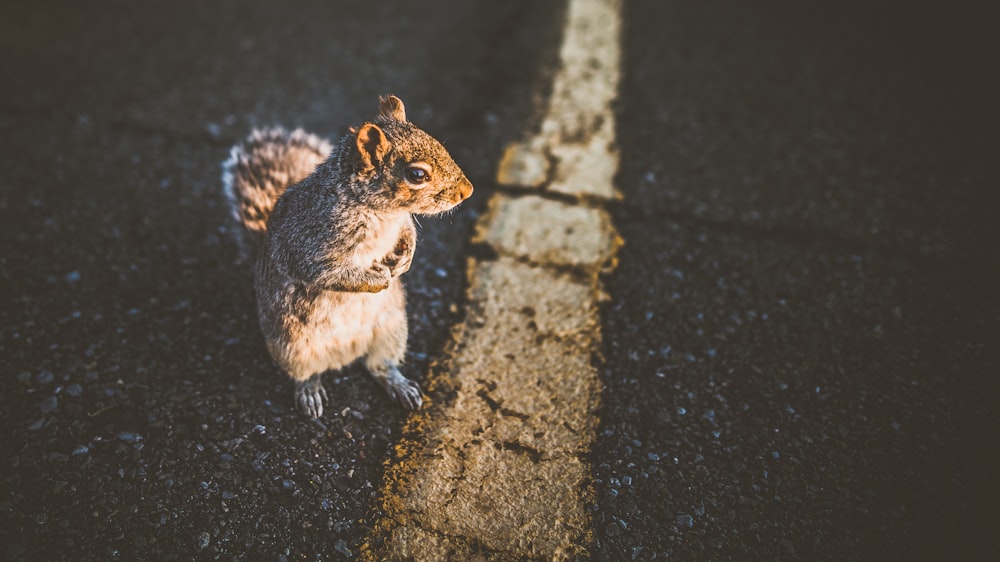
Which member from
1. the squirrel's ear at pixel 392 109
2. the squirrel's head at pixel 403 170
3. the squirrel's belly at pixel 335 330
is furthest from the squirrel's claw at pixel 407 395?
the squirrel's ear at pixel 392 109

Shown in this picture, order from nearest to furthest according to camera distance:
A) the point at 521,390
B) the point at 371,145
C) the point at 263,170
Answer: the point at 371,145
the point at 521,390
the point at 263,170

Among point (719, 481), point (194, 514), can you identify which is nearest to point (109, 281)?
point (194, 514)

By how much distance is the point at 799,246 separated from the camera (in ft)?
8.83

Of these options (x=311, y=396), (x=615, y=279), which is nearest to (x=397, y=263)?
(x=311, y=396)

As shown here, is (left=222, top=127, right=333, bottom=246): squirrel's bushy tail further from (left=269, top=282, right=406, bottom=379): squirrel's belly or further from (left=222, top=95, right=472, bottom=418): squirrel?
(left=269, top=282, right=406, bottom=379): squirrel's belly

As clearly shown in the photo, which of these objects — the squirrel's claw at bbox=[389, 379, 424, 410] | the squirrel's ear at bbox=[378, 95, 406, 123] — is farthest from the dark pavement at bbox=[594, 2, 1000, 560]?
the squirrel's ear at bbox=[378, 95, 406, 123]

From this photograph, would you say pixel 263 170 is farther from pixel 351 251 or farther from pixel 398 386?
pixel 398 386

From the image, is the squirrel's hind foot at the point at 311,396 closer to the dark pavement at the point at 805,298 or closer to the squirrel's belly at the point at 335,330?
the squirrel's belly at the point at 335,330

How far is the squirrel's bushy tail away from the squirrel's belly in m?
0.45

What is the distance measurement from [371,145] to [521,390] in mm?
934

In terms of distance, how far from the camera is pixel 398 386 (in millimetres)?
2068

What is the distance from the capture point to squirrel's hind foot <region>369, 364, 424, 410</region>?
205cm

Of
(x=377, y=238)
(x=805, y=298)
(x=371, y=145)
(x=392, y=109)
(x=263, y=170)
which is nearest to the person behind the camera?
(x=371, y=145)

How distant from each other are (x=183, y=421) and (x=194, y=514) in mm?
332
